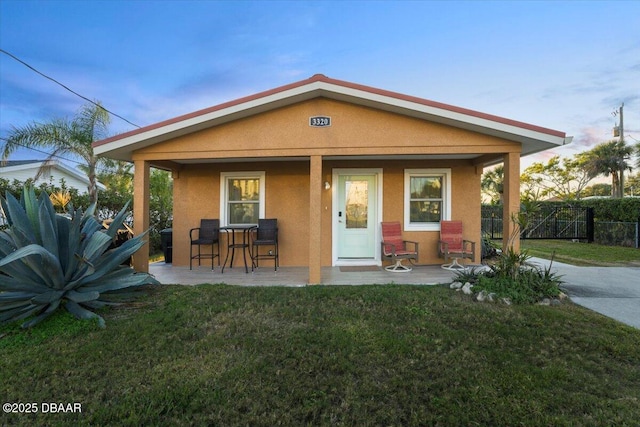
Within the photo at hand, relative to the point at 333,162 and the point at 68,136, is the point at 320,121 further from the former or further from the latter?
the point at 68,136

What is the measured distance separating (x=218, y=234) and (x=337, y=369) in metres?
5.61

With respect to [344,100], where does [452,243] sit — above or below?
below

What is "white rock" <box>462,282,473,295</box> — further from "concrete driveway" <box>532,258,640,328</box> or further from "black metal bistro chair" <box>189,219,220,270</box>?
"black metal bistro chair" <box>189,219,220,270</box>

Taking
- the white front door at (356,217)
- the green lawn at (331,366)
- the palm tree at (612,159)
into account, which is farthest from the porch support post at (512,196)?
the palm tree at (612,159)

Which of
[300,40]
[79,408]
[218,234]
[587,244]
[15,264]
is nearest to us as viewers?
[79,408]

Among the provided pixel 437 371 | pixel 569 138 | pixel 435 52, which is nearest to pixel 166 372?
pixel 437 371

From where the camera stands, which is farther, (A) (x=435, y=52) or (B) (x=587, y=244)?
(B) (x=587, y=244)

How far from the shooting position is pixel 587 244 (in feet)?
42.8

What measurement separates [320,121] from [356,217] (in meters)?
3.00

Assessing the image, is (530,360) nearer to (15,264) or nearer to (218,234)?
(15,264)

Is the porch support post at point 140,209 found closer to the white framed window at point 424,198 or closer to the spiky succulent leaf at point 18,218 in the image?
the spiky succulent leaf at point 18,218

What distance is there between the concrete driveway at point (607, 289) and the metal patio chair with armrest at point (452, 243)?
1948 mm

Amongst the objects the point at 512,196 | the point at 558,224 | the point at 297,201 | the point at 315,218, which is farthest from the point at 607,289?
the point at 558,224

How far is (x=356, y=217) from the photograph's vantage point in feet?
26.2
